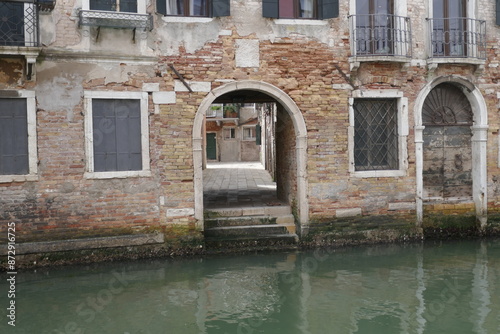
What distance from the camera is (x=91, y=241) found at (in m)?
7.42

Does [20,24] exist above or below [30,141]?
above

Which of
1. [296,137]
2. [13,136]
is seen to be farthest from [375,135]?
[13,136]

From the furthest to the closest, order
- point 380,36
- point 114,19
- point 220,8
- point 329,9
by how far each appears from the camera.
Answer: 1. point 380,36
2. point 329,9
3. point 220,8
4. point 114,19

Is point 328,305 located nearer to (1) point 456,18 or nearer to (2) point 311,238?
(2) point 311,238

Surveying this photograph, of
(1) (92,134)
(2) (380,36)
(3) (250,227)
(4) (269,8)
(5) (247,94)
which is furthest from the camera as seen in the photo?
(5) (247,94)

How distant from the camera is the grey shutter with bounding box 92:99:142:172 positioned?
7.57 m

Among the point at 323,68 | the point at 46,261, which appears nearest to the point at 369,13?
the point at 323,68

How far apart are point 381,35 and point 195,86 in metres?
3.52

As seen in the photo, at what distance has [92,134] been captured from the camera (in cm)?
751

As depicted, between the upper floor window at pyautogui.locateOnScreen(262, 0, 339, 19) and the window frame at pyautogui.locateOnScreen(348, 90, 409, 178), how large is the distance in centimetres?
149

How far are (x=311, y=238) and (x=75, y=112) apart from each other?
14.6 ft

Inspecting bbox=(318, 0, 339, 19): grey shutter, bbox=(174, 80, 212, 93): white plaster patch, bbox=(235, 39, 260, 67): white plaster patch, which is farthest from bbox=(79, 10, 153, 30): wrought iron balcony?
bbox=(318, 0, 339, 19): grey shutter

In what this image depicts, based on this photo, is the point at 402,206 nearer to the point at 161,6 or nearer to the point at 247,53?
the point at 247,53

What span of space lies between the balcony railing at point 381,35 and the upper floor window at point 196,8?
229 centimetres
